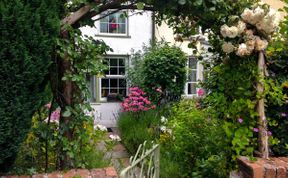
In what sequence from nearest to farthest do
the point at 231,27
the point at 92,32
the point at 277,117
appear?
1. the point at 231,27
2. the point at 277,117
3. the point at 92,32

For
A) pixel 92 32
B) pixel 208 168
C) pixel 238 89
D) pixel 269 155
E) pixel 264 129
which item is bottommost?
pixel 208 168

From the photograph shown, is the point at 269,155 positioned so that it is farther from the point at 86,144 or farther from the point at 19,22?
the point at 19,22

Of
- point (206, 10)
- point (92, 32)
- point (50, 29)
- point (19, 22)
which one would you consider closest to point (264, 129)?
point (206, 10)

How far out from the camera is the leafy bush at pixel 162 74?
8.80 metres

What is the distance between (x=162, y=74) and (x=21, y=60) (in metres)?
6.57

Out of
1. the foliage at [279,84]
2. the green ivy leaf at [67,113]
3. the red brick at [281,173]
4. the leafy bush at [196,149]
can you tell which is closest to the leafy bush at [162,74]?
the leafy bush at [196,149]

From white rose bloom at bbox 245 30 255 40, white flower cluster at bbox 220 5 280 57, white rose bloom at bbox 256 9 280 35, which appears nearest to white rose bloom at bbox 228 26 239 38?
white flower cluster at bbox 220 5 280 57

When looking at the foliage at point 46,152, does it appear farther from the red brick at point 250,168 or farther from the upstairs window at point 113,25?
the upstairs window at point 113,25

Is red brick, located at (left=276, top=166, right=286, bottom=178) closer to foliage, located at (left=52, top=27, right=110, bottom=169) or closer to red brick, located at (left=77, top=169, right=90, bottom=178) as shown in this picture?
red brick, located at (left=77, top=169, right=90, bottom=178)

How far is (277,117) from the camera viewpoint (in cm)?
294

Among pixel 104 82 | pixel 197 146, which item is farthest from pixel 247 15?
pixel 104 82

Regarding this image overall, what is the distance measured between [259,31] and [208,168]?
1.59m

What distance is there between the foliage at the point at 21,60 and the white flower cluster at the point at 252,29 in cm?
145

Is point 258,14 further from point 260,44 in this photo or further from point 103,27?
point 103,27
